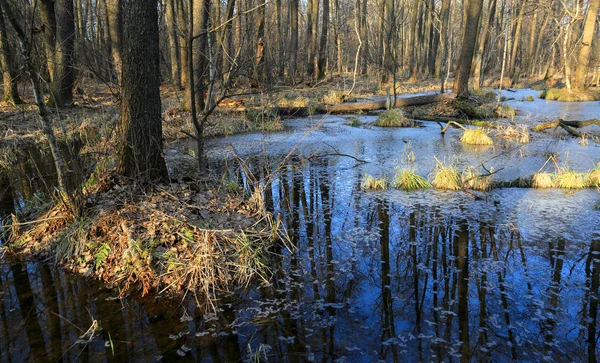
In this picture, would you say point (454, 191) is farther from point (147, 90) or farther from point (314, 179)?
point (147, 90)

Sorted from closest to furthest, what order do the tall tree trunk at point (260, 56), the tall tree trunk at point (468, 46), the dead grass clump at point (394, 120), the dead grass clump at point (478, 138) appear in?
the tall tree trunk at point (260, 56) → the dead grass clump at point (478, 138) → the dead grass clump at point (394, 120) → the tall tree trunk at point (468, 46)

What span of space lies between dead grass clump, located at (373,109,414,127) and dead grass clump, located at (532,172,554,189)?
7.10m

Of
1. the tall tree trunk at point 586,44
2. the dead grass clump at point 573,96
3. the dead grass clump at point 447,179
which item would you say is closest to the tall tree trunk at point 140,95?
the dead grass clump at point 447,179

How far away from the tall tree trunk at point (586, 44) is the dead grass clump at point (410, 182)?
62.1ft

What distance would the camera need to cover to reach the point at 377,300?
3873 millimetres

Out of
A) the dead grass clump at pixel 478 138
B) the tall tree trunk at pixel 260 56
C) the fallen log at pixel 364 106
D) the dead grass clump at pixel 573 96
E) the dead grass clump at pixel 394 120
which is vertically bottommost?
the dead grass clump at pixel 478 138

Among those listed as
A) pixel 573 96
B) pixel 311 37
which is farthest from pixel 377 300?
pixel 311 37

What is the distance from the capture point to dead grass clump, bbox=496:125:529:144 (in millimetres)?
11258

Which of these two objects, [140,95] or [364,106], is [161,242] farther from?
[364,106]

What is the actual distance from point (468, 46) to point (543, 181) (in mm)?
11065

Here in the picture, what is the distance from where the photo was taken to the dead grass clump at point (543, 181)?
285 inches

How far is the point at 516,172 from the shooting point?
8109 mm

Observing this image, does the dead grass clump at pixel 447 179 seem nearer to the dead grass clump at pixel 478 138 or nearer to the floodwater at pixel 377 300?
the floodwater at pixel 377 300

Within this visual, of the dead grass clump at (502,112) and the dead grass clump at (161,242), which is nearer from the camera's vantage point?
the dead grass clump at (161,242)
